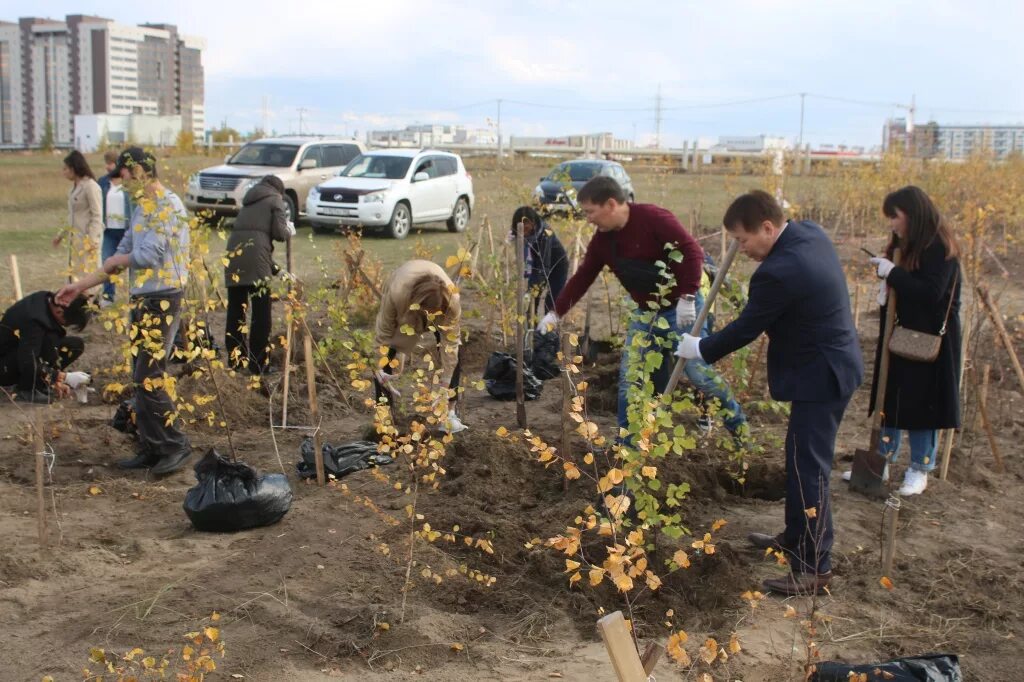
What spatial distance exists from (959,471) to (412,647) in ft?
12.2

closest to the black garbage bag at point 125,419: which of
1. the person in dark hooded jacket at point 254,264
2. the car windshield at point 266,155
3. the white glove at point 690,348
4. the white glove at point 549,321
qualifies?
the person in dark hooded jacket at point 254,264

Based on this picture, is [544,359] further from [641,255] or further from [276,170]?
[276,170]

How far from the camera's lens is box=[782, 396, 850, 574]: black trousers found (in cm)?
423

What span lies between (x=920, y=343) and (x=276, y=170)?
14.7m

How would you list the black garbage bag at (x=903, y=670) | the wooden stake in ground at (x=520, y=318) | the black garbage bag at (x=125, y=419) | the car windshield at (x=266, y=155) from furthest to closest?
the car windshield at (x=266, y=155), the black garbage bag at (x=125, y=419), the wooden stake in ground at (x=520, y=318), the black garbage bag at (x=903, y=670)

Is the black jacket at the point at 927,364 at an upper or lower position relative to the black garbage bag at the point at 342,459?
upper

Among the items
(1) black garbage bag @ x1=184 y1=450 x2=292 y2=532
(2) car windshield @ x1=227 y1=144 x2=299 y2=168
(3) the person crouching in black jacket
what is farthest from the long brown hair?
(2) car windshield @ x1=227 y1=144 x2=299 y2=168

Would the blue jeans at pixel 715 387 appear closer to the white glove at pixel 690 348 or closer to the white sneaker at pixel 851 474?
the white sneaker at pixel 851 474

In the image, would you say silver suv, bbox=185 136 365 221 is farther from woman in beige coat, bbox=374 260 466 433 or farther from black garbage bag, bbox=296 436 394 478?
black garbage bag, bbox=296 436 394 478

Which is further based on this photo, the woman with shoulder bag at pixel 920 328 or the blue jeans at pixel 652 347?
the blue jeans at pixel 652 347

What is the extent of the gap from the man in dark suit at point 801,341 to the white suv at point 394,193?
42.4ft

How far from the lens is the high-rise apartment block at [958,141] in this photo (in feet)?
62.7

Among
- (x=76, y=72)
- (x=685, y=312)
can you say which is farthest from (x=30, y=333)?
(x=76, y=72)

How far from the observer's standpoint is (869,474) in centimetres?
553
